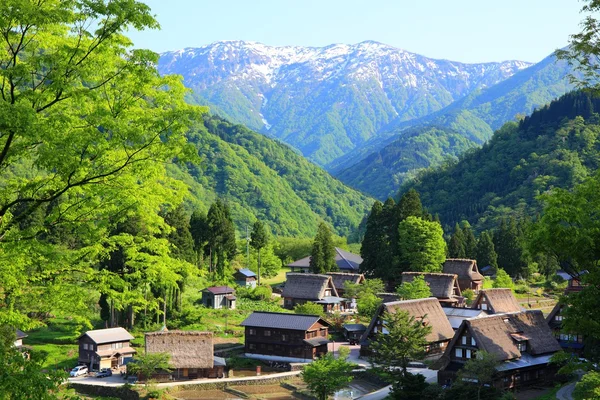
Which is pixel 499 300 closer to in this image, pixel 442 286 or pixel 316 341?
pixel 442 286

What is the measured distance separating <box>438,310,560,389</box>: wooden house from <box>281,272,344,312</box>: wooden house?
74.6ft

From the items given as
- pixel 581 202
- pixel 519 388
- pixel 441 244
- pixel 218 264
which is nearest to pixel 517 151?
pixel 441 244

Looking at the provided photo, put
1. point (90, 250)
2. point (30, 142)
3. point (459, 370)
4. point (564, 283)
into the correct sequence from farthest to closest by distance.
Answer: point (564, 283) → point (459, 370) → point (90, 250) → point (30, 142)

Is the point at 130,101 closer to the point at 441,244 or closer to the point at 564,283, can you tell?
the point at 441,244

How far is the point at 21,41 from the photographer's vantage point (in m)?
10.8

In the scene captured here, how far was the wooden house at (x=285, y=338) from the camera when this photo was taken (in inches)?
1842

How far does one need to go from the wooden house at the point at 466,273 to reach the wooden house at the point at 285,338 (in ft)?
81.1

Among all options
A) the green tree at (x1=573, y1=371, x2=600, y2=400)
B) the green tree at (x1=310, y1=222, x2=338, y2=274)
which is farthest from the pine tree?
the green tree at (x1=573, y1=371, x2=600, y2=400)

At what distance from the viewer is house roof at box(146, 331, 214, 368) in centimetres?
4162

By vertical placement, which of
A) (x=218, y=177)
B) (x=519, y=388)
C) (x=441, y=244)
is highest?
(x=218, y=177)

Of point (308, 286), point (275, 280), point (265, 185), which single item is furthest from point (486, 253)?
point (265, 185)

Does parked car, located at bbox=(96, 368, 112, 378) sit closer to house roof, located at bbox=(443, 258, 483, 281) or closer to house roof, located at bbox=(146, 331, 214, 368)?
house roof, located at bbox=(146, 331, 214, 368)

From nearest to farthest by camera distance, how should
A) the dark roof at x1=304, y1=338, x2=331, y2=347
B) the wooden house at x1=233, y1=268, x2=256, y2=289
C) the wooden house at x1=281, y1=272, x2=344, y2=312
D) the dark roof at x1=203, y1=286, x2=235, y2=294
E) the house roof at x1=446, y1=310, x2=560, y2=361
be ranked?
the house roof at x1=446, y1=310, x2=560, y2=361
the dark roof at x1=304, y1=338, x2=331, y2=347
the dark roof at x1=203, y1=286, x2=235, y2=294
the wooden house at x1=281, y1=272, x2=344, y2=312
the wooden house at x1=233, y1=268, x2=256, y2=289

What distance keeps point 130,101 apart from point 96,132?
129 cm
